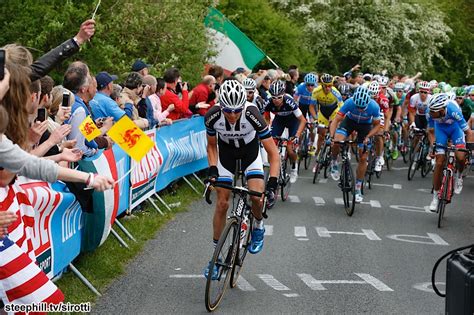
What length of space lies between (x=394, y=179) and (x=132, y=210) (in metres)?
8.62

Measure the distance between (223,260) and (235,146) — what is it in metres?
1.46

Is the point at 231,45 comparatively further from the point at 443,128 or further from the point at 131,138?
the point at 131,138

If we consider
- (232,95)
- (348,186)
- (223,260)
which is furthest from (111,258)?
(348,186)

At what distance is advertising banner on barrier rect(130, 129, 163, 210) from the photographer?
11188 mm

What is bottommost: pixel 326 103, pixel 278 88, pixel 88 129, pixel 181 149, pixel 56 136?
pixel 326 103

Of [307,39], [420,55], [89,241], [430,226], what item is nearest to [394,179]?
[430,226]

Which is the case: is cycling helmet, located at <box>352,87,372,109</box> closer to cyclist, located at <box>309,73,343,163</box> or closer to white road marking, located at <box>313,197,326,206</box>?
white road marking, located at <box>313,197,326,206</box>

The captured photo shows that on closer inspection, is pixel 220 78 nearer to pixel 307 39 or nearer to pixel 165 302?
pixel 165 302

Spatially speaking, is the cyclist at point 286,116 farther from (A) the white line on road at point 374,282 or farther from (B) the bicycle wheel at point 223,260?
(B) the bicycle wheel at point 223,260

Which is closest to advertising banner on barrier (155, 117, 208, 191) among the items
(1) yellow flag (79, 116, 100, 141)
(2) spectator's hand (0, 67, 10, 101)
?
(1) yellow flag (79, 116, 100, 141)

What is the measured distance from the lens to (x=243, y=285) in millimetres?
8805

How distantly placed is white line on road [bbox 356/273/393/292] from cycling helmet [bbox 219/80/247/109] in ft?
7.26

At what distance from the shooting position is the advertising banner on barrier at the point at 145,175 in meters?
11.2

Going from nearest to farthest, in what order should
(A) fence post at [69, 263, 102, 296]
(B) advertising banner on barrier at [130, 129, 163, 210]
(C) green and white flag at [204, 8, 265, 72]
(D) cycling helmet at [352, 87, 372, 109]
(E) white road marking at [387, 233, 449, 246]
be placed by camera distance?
1. (A) fence post at [69, 263, 102, 296]
2. (B) advertising banner on barrier at [130, 129, 163, 210]
3. (E) white road marking at [387, 233, 449, 246]
4. (D) cycling helmet at [352, 87, 372, 109]
5. (C) green and white flag at [204, 8, 265, 72]
